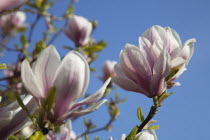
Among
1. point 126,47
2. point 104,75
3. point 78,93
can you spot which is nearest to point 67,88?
point 78,93

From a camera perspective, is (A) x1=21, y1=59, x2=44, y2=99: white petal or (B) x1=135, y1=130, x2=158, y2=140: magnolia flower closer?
(A) x1=21, y1=59, x2=44, y2=99: white petal

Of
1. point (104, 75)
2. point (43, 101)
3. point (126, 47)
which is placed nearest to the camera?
point (43, 101)

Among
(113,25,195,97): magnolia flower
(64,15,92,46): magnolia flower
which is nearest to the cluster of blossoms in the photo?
(113,25,195,97): magnolia flower

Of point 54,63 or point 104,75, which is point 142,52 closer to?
point 54,63

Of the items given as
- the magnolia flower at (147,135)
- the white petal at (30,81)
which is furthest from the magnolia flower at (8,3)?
the magnolia flower at (147,135)

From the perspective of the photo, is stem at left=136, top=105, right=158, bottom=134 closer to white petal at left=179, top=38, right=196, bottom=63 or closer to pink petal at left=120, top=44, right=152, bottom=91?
pink petal at left=120, top=44, right=152, bottom=91

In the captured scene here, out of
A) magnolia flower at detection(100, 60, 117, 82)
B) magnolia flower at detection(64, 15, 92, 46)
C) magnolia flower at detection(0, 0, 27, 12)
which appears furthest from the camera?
magnolia flower at detection(100, 60, 117, 82)
